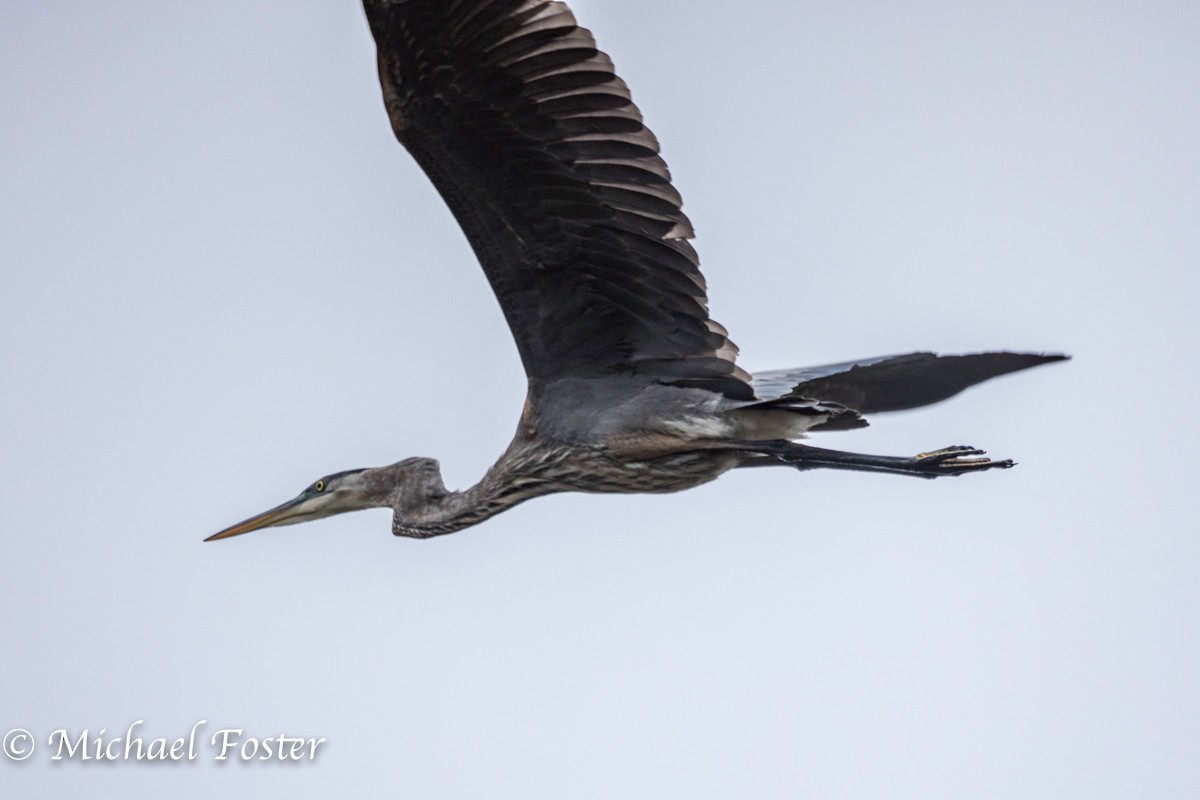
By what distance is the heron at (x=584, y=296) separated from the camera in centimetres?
661

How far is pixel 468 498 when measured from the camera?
28.6 ft

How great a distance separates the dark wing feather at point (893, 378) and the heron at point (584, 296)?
0.01 metres

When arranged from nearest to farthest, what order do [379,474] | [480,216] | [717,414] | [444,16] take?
[444,16], [480,216], [717,414], [379,474]

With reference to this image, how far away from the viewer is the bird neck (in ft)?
27.3

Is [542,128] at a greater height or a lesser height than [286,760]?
greater

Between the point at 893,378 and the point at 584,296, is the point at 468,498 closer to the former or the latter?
the point at 584,296

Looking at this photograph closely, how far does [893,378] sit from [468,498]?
2384 millimetres

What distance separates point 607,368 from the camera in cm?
785

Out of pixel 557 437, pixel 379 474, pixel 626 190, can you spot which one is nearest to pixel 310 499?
pixel 379 474

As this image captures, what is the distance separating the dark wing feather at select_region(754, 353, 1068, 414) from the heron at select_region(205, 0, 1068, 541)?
14 mm

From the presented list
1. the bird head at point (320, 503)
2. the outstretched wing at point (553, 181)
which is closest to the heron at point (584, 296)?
the outstretched wing at point (553, 181)

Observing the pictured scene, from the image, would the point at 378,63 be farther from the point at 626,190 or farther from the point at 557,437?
the point at 557,437

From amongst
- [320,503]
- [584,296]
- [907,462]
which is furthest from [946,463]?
[320,503]

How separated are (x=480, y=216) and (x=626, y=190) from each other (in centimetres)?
67
